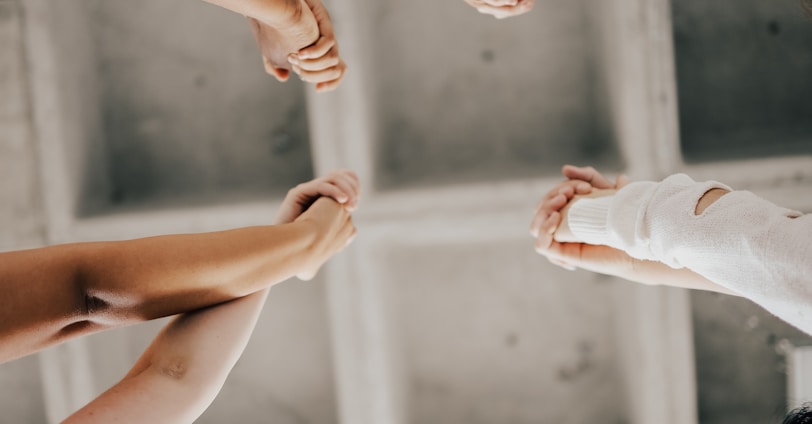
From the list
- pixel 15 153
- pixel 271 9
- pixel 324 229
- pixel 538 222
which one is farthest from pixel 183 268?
pixel 15 153

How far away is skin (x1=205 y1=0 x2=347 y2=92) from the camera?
980 millimetres

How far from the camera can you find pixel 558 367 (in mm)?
1754

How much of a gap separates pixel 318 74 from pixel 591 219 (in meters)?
0.59

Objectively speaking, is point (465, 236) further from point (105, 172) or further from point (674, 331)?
point (105, 172)

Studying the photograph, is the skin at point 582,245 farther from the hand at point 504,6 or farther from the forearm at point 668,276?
the hand at point 504,6

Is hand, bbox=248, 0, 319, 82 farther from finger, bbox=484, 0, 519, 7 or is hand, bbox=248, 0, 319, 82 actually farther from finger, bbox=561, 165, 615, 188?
finger, bbox=561, 165, 615, 188

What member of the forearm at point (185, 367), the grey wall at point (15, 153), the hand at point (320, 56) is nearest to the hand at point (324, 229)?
the forearm at point (185, 367)

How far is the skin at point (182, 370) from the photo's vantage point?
768 millimetres

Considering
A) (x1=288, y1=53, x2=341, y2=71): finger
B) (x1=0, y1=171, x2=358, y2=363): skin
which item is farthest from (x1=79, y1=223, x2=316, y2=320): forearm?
(x1=288, y1=53, x2=341, y2=71): finger

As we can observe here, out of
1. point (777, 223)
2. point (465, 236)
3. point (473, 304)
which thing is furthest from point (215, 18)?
point (777, 223)

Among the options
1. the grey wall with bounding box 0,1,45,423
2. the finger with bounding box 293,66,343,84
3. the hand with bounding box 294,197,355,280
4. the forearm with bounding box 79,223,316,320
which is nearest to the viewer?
the forearm with bounding box 79,223,316,320

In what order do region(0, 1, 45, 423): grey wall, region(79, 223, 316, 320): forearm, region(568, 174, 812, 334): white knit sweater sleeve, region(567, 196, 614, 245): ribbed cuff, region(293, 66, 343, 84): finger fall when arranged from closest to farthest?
region(568, 174, 812, 334): white knit sweater sleeve → region(79, 223, 316, 320): forearm → region(567, 196, 614, 245): ribbed cuff → region(293, 66, 343, 84): finger → region(0, 1, 45, 423): grey wall

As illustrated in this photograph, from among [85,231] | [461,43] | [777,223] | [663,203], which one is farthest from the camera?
[461,43]

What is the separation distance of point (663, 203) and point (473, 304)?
105 cm
